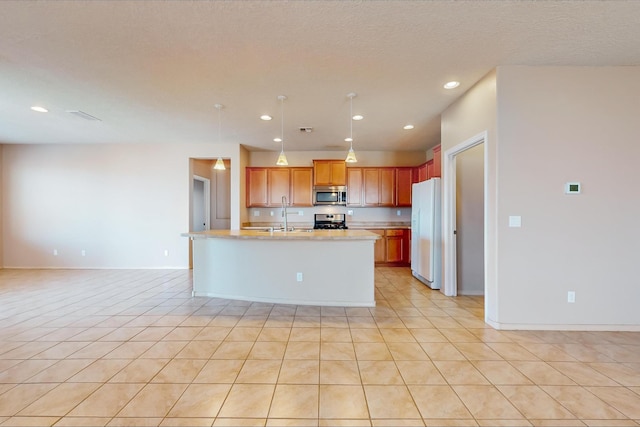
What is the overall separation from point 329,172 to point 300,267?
3.11 m

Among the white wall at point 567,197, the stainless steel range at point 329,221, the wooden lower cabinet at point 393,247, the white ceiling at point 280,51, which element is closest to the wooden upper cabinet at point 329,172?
the stainless steel range at point 329,221

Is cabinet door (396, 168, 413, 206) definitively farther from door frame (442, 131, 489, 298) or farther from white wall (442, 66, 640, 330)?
white wall (442, 66, 640, 330)

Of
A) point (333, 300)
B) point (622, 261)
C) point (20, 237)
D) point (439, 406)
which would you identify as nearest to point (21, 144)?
point (20, 237)

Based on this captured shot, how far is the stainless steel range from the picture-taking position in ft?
20.9

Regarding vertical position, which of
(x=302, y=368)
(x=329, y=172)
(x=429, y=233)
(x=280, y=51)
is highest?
(x=280, y=51)

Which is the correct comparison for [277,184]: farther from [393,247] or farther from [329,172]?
[393,247]

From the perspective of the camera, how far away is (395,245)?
6.02 m

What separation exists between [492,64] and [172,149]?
5.91 metres

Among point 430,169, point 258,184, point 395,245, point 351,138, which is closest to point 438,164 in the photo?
point 430,169

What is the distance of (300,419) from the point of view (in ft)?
5.25

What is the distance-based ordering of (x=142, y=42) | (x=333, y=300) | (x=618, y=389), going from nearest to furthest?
1. (x=618, y=389)
2. (x=142, y=42)
3. (x=333, y=300)

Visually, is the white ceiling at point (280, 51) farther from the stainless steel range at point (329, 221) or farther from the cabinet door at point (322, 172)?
the stainless steel range at point (329, 221)

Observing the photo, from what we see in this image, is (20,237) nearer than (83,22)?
No

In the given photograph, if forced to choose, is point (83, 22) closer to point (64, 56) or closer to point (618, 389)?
point (64, 56)
